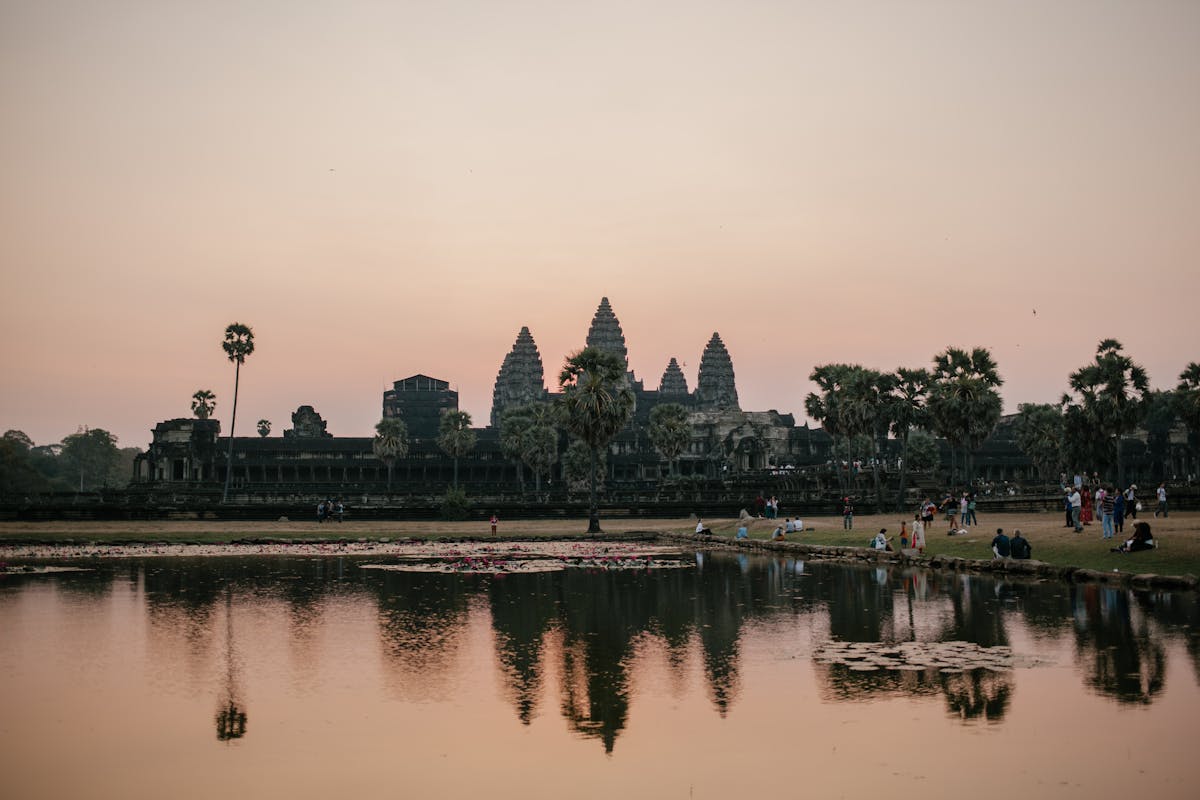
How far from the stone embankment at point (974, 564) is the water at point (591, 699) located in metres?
1.41

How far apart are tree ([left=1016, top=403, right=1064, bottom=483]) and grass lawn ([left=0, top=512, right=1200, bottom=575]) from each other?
3791 cm

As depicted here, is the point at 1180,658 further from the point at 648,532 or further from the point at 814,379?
the point at 814,379

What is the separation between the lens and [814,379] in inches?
3578

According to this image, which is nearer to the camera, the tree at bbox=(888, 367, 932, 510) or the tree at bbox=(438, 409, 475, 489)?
the tree at bbox=(888, 367, 932, 510)

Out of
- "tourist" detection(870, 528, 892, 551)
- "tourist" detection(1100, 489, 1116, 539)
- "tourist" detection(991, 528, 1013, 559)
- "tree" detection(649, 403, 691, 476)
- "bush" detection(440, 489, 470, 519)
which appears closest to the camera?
"tourist" detection(1100, 489, 1116, 539)

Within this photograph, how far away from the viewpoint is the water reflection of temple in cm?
1583

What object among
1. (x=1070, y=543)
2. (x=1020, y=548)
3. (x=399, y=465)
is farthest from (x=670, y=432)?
(x=1020, y=548)

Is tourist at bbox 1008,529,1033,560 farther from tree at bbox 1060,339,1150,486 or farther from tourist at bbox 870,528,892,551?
tree at bbox 1060,339,1150,486

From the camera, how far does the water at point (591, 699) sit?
457 inches

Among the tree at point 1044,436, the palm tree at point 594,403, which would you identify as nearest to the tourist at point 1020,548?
the palm tree at point 594,403

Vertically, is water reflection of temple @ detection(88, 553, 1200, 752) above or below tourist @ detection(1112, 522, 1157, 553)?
below

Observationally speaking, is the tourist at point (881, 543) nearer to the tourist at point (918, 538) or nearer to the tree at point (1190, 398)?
the tourist at point (918, 538)

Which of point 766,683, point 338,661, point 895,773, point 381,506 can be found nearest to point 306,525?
point 381,506

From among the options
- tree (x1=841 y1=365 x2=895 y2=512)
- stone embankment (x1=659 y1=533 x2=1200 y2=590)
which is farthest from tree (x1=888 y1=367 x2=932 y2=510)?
stone embankment (x1=659 y1=533 x2=1200 y2=590)
